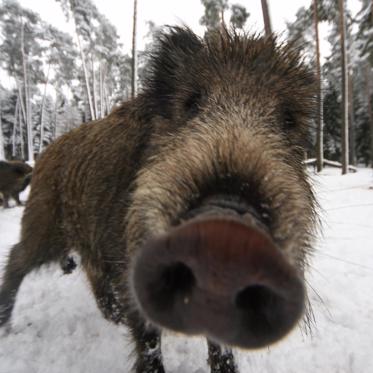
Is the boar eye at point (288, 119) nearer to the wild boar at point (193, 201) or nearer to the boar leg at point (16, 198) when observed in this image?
the wild boar at point (193, 201)

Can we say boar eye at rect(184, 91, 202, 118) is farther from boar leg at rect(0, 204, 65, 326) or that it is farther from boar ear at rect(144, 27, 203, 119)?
boar leg at rect(0, 204, 65, 326)

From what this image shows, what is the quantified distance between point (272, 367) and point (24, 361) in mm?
2001

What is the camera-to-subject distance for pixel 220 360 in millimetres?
2389

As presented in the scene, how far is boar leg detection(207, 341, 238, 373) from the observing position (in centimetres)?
239

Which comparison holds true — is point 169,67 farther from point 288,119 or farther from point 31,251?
point 31,251

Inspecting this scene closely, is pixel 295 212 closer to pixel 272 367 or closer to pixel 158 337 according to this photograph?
pixel 158 337

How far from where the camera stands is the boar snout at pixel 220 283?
82cm

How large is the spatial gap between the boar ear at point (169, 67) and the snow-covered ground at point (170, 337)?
1398 mm

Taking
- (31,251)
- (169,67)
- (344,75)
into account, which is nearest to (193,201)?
(169,67)

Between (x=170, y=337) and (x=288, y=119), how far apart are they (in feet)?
7.20

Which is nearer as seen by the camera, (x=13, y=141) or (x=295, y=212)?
(x=295, y=212)

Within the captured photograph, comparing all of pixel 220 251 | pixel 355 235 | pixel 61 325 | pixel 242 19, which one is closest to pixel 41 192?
pixel 61 325

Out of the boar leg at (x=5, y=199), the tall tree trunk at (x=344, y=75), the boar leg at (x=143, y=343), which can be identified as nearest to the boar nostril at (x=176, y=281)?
the boar leg at (x=143, y=343)

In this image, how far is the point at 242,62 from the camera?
213 cm
